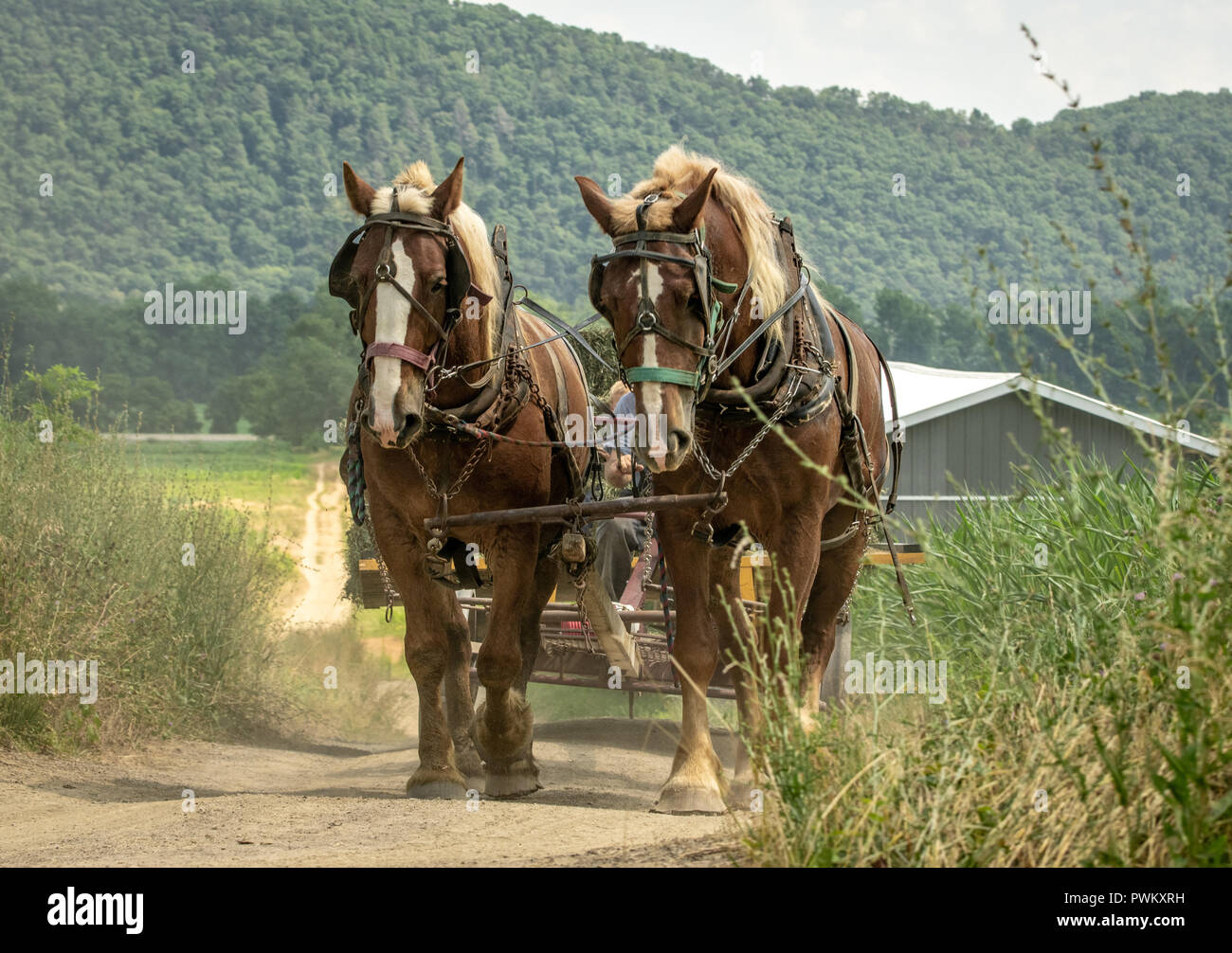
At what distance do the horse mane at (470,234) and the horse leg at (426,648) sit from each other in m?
0.91

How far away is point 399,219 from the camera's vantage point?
535cm

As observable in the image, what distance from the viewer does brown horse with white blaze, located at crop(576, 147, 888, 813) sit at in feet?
16.1

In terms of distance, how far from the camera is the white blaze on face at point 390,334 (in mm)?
4949

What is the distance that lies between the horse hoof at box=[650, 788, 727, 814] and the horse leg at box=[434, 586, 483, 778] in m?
1.31

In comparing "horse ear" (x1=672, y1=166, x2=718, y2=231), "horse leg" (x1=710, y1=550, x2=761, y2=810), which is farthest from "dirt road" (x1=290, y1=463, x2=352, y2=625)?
"horse ear" (x1=672, y1=166, x2=718, y2=231)

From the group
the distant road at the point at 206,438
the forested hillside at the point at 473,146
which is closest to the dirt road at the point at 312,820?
the distant road at the point at 206,438

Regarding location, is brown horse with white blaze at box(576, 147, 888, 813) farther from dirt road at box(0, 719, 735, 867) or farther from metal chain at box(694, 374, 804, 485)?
dirt road at box(0, 719, 735, 867)

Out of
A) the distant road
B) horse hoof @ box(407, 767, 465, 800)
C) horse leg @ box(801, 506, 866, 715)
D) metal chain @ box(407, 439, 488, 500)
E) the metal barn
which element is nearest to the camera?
metal chain @ box(407, 439, 488, 500)

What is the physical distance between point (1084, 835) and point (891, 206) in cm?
9934

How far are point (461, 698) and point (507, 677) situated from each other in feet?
2.62

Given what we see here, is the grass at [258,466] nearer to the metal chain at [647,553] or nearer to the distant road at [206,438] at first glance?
the distant road at [206,438]

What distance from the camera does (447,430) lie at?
557cm
